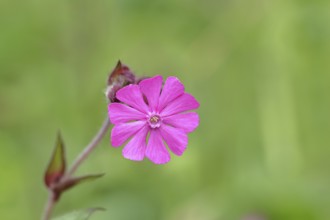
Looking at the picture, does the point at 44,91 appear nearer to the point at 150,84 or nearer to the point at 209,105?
the point at 209,105

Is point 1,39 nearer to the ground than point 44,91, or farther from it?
farther from it

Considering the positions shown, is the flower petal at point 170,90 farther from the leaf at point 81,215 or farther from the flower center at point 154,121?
the leaf at point 81,215

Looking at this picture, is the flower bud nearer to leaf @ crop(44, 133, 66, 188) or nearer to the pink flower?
the pink flower

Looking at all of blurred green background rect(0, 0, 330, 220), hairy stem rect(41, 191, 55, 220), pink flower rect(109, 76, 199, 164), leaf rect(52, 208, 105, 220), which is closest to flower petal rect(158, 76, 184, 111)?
pink flower rect(109, 76, 199, 164)

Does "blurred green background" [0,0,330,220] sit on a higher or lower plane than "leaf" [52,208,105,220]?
higher

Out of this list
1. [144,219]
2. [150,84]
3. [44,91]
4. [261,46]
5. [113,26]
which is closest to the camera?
Answer: [150,84]

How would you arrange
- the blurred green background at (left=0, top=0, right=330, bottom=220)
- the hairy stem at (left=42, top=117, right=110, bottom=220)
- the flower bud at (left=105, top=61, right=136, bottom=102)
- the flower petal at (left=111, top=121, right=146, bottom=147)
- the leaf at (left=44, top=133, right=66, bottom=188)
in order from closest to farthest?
the flower petal at (left=111, top=121, right=146, bottom=147) < the flower bud at (left=105, top=61, right=136, bottom=102) < the hairy stem at (left=42, top=117, right=110, bottom=220) < the leaf at (left=44, top=133, right=66, bottom=188) < the blurred green background at (left=0, top=0, right=330, bottom=220)

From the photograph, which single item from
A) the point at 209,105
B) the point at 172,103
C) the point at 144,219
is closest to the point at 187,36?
the point at 209,105
